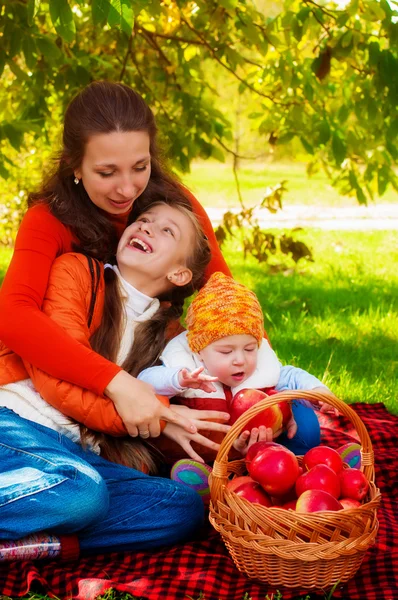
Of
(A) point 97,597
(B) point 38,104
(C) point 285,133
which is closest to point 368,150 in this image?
(C) point 285,133

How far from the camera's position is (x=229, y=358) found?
3041mm

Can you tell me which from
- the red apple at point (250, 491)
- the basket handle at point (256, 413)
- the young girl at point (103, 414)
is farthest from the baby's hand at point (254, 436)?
the basket handle at point (256, 413)

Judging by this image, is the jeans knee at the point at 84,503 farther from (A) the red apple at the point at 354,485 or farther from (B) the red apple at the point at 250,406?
(A) the red apple at the point at 354,485

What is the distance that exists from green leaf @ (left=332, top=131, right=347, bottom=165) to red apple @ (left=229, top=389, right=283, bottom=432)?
2.22 metres

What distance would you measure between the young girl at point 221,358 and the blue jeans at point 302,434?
3 cm

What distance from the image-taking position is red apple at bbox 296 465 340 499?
8.50 feet

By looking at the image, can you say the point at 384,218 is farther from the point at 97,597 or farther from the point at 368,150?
the point at 97,597

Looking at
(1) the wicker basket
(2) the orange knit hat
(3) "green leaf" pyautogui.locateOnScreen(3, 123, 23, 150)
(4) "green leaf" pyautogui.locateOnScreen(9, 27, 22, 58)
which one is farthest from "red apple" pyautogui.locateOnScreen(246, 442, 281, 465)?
(4) "green leaf" pyautogui.locateOnScreen(9, 27, 22, 58)

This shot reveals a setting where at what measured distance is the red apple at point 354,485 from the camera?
264 centimetres

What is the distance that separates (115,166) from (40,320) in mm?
648

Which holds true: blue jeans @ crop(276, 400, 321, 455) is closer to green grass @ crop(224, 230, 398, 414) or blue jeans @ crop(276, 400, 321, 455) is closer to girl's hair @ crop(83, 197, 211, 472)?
girl's hair @ crop(83, 197, 211, 472)

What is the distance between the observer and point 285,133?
530 centimetres

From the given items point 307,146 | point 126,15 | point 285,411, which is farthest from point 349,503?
point 307,146

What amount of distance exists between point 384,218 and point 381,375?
676cm
